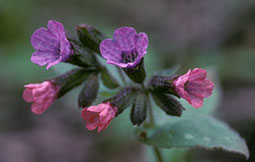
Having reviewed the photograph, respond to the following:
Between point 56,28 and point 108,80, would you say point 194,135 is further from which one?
point 56,28

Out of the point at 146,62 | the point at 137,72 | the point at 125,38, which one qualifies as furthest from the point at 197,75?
the point at 146,62

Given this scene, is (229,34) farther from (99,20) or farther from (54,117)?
(54,117)

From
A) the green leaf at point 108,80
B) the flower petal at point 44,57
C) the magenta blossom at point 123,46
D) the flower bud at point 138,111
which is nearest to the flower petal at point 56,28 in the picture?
the flower petal at point 44,57

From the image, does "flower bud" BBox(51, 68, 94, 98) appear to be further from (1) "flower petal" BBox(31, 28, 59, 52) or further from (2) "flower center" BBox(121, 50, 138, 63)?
(2) "flower center" BBox(121, 50, 138, 63)

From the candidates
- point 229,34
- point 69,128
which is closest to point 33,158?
point 69,128

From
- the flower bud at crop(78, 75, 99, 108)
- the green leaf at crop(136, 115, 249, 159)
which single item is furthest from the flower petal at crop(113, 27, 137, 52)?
the green leaf at crop(136, 115, 249, 159)

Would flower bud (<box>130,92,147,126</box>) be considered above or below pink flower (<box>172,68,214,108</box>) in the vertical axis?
below
